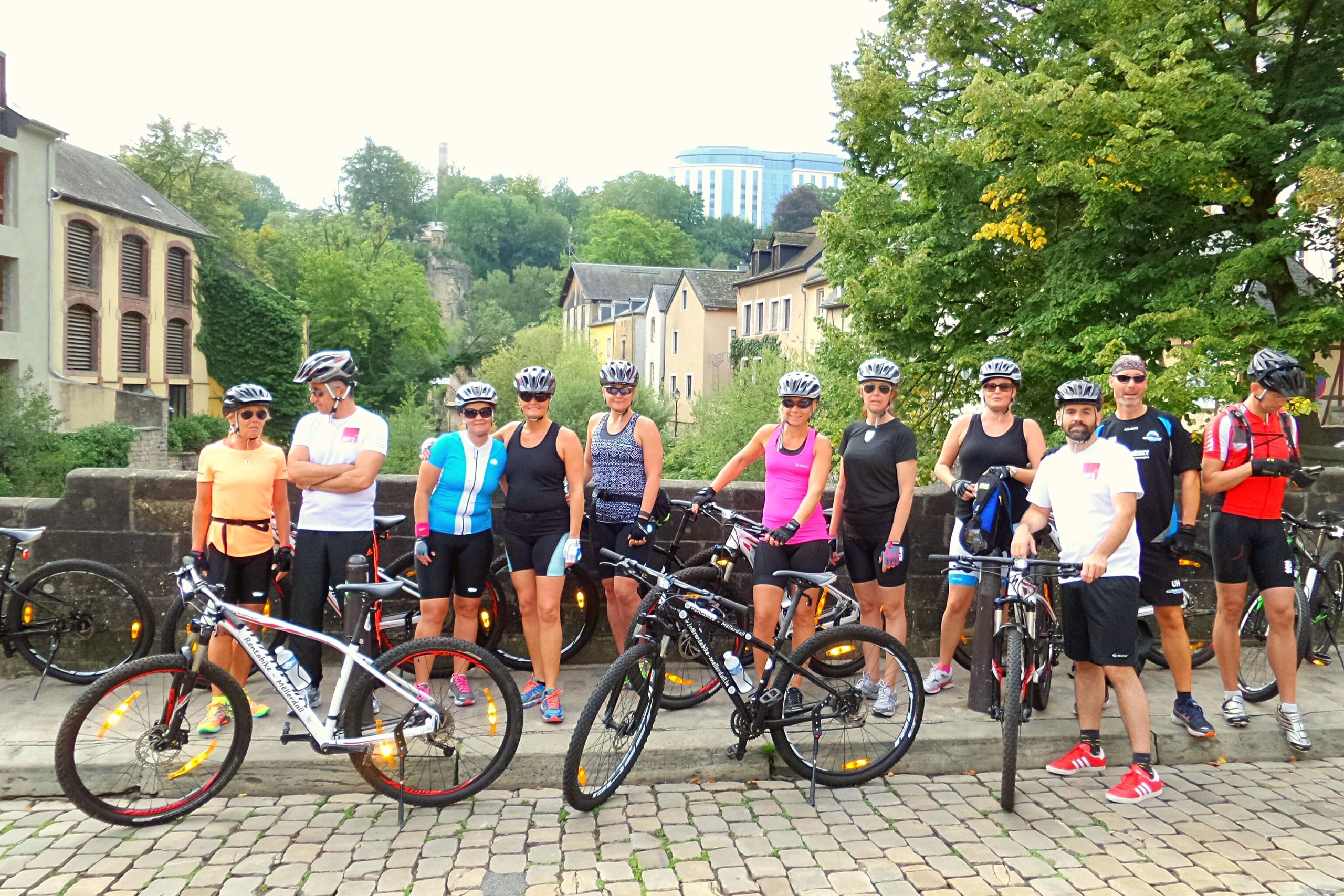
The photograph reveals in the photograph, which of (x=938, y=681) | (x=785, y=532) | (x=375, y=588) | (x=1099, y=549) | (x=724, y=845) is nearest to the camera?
(x=724, y=845)

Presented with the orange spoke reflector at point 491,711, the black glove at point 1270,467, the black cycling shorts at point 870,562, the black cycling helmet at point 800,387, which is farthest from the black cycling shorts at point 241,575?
the black glove at point 1270,467

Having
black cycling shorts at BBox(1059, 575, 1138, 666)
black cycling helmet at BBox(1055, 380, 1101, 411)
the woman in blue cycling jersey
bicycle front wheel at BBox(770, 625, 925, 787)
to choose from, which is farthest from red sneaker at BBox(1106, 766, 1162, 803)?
the woman in blue cycling jersey

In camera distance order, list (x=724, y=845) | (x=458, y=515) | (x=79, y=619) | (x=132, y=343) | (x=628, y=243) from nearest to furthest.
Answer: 1. (x=724, y=845)
2. (x=458, y=515)
3. (x=79, y=619)
4. (x=132, y=343)
5. (x=628, y=243)

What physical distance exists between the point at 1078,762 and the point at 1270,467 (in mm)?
1983

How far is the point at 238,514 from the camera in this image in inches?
225

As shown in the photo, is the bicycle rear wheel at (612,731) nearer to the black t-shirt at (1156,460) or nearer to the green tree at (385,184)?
the black t-shirt at (1156,460)

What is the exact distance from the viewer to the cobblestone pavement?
14.0ft

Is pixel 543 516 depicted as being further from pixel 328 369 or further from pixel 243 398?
pixel 243 398

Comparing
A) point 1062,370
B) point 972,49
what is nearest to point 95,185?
point 972,49

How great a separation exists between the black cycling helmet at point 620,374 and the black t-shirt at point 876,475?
1337mm

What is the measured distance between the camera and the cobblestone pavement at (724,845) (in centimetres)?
425

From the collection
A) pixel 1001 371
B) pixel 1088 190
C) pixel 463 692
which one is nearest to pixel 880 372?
pixel 1001 371

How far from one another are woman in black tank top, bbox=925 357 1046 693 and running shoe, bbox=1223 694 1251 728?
155cm

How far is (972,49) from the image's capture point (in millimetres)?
16062
